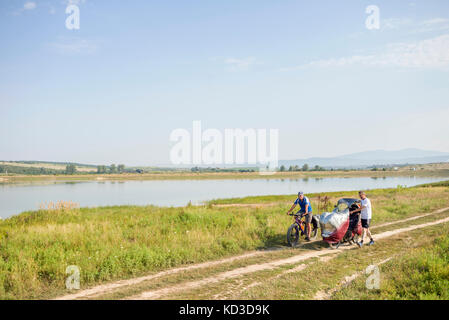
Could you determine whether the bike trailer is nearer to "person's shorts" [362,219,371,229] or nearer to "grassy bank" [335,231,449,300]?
"person's shorts" [362,219,371,229]

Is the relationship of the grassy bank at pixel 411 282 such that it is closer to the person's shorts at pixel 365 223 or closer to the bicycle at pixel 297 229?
the person's shorts at pixel 365 223

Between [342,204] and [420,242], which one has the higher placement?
[342,204]

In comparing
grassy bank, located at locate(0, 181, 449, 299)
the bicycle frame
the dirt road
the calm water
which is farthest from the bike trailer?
the calm water

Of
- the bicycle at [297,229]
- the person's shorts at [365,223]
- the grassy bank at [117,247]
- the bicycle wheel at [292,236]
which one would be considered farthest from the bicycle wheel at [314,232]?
the person's shorts at [365,223]

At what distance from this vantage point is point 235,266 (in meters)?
9.11

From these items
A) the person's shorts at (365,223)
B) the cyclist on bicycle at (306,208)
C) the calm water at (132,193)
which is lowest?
the calm water at (132,193)

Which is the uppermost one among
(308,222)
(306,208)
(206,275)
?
(306,208)

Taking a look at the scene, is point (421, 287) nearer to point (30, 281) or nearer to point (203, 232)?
point (203, 232)

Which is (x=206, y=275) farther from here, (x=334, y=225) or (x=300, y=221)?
(x=334, y=225)

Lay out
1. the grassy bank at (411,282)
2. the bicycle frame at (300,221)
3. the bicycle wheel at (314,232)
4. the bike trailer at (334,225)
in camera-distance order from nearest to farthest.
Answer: the grassy bank at (411,282) → the bike trailer at (334,225) → the bicycle frame at (300,221) → the bicycle wheel at (314,232)

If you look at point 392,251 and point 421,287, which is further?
point 392,251

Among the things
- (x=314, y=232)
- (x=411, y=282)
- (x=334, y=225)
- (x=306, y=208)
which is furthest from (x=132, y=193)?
(x=411, y=282)
